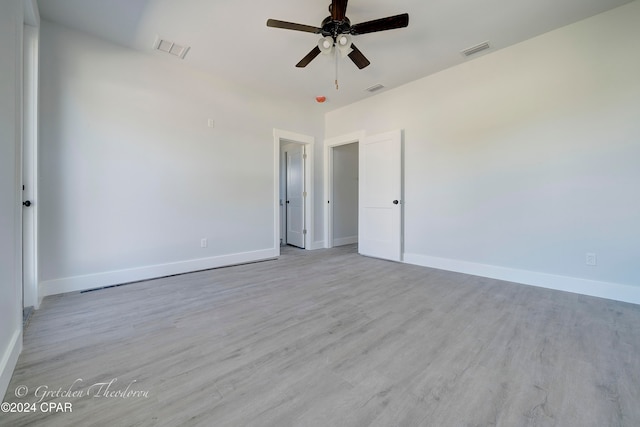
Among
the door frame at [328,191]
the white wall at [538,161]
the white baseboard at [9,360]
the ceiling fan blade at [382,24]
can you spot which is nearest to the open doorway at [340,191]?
the door frame at [328,191]

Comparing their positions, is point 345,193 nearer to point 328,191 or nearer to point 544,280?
point 328,191

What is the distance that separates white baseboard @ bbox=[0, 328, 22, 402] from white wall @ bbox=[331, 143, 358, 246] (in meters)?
4.40

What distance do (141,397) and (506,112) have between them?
4242mm

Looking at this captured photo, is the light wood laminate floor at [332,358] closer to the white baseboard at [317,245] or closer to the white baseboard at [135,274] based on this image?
the white baseboard at [135,274]

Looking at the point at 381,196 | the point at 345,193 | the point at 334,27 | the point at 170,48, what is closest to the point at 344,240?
the point at 345,193

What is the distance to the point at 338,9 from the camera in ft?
6.87

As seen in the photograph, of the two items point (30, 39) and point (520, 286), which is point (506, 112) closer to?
point (520, 286)

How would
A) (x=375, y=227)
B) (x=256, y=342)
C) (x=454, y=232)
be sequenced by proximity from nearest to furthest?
(x=256, y=342) → (x=454, y=232) → (x=375, y=227)

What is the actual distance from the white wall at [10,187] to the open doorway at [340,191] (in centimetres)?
407

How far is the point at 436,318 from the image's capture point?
2.09 m

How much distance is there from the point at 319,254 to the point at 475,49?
369cm

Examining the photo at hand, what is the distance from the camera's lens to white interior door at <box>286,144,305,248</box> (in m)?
5.20

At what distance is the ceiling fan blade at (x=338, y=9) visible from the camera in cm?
206

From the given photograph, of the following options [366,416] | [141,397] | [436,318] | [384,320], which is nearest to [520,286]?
[436,318]
